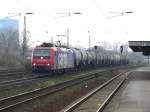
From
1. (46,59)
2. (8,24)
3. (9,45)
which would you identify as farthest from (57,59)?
(8,24)

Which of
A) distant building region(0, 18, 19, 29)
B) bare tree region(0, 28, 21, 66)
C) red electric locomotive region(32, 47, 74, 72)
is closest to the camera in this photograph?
red electric locomotive region(32, 47, 74, 72)

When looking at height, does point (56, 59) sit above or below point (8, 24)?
below

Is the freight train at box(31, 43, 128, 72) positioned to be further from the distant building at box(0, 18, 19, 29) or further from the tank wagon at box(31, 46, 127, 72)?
the distant building at box(0, 18, 19, 29)

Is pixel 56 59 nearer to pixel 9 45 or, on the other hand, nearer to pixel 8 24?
pixel 9 45

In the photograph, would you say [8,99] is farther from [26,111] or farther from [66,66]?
[66,66]

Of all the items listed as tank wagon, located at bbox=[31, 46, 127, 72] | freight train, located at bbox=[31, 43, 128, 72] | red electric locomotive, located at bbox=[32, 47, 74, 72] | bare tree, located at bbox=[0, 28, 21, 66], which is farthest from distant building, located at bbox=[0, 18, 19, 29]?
red electric locomotive, located at bbox=[32, 47, 74, 72]

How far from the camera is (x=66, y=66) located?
5025cm

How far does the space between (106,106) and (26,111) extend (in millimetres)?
4511

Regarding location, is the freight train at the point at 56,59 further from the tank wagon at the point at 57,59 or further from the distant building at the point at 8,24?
the distant building at the point at 8,24

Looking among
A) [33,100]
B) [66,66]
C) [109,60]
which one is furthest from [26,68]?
[109,60]

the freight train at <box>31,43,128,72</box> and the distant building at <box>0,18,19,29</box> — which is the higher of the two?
the distant building at <box>0,18,19,29</box>

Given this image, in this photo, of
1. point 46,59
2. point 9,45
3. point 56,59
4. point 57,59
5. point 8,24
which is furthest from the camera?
point 8,24

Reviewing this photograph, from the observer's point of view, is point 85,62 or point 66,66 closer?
point 66,66

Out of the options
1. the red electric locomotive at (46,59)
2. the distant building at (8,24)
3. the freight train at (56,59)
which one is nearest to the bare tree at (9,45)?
the distant building at (8,24)
